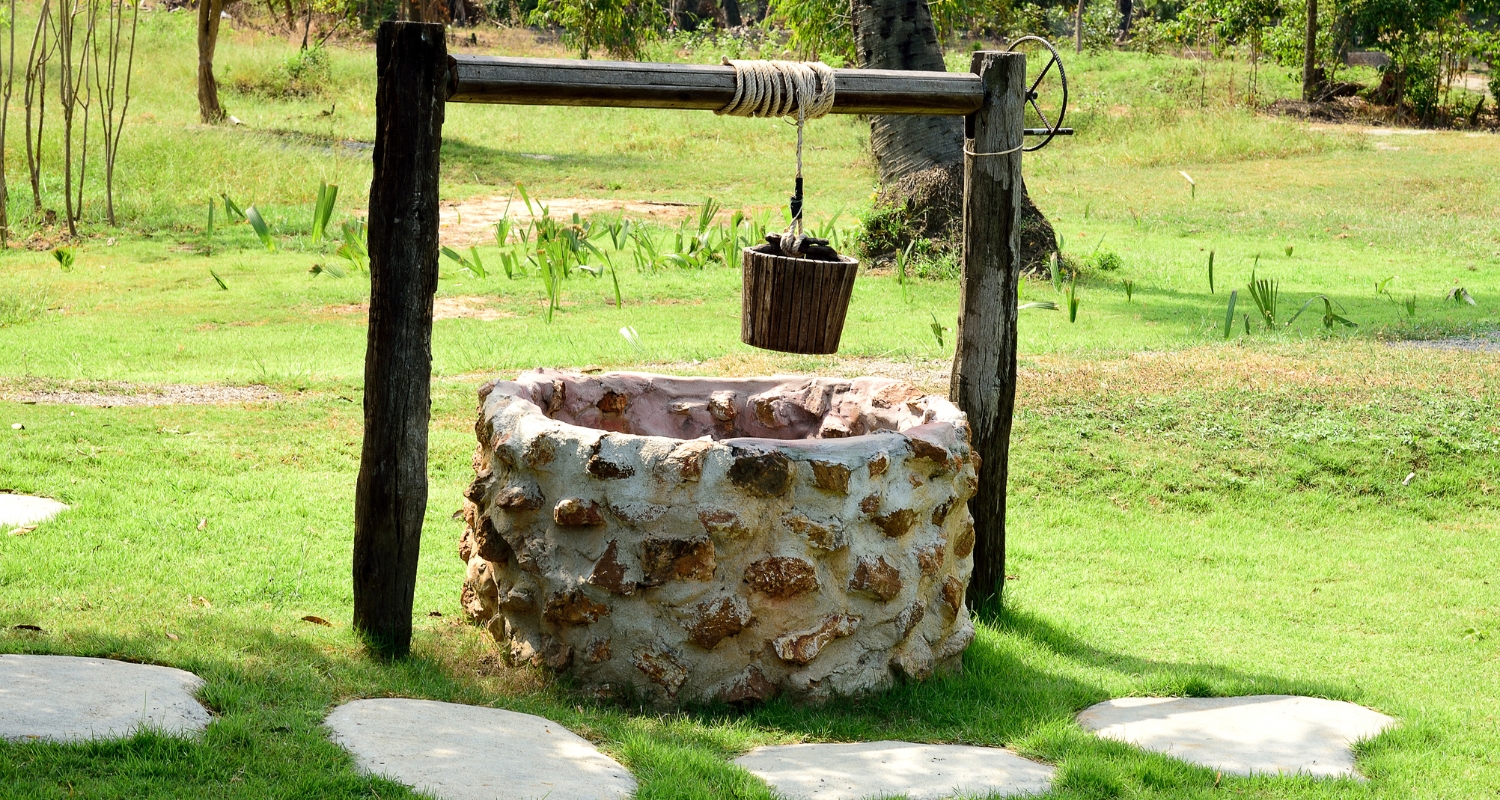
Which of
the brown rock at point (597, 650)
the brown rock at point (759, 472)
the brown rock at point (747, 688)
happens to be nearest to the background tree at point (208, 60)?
the brown rock at point (597, 650)

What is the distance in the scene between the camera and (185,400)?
302 inches

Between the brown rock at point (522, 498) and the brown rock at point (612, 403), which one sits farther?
the brown rock at point (612, 403)

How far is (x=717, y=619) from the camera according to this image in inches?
154

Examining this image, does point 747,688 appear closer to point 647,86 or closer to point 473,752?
point 473,752

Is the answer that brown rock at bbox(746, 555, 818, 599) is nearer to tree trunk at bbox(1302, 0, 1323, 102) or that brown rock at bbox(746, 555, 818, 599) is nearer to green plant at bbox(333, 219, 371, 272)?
green plant at bbox(333, 219, 371, 272)

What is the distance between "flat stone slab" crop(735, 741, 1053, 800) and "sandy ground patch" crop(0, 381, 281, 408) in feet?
16.9

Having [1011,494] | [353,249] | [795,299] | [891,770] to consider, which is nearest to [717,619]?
[891,770]

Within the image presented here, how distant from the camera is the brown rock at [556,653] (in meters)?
4.07

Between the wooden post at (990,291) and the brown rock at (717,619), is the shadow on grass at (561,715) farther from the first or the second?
the wooden post at (990,291)

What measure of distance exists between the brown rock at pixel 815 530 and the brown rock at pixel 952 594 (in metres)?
0.54

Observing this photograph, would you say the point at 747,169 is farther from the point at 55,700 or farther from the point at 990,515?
the point at 55,700

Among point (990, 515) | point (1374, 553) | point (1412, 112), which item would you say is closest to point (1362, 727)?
point (990, 515)

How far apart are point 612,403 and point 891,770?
203cm

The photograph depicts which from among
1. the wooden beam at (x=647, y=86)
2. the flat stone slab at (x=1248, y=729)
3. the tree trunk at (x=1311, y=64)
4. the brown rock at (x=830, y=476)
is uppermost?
the tree trunk at (x=1311, y=64)
